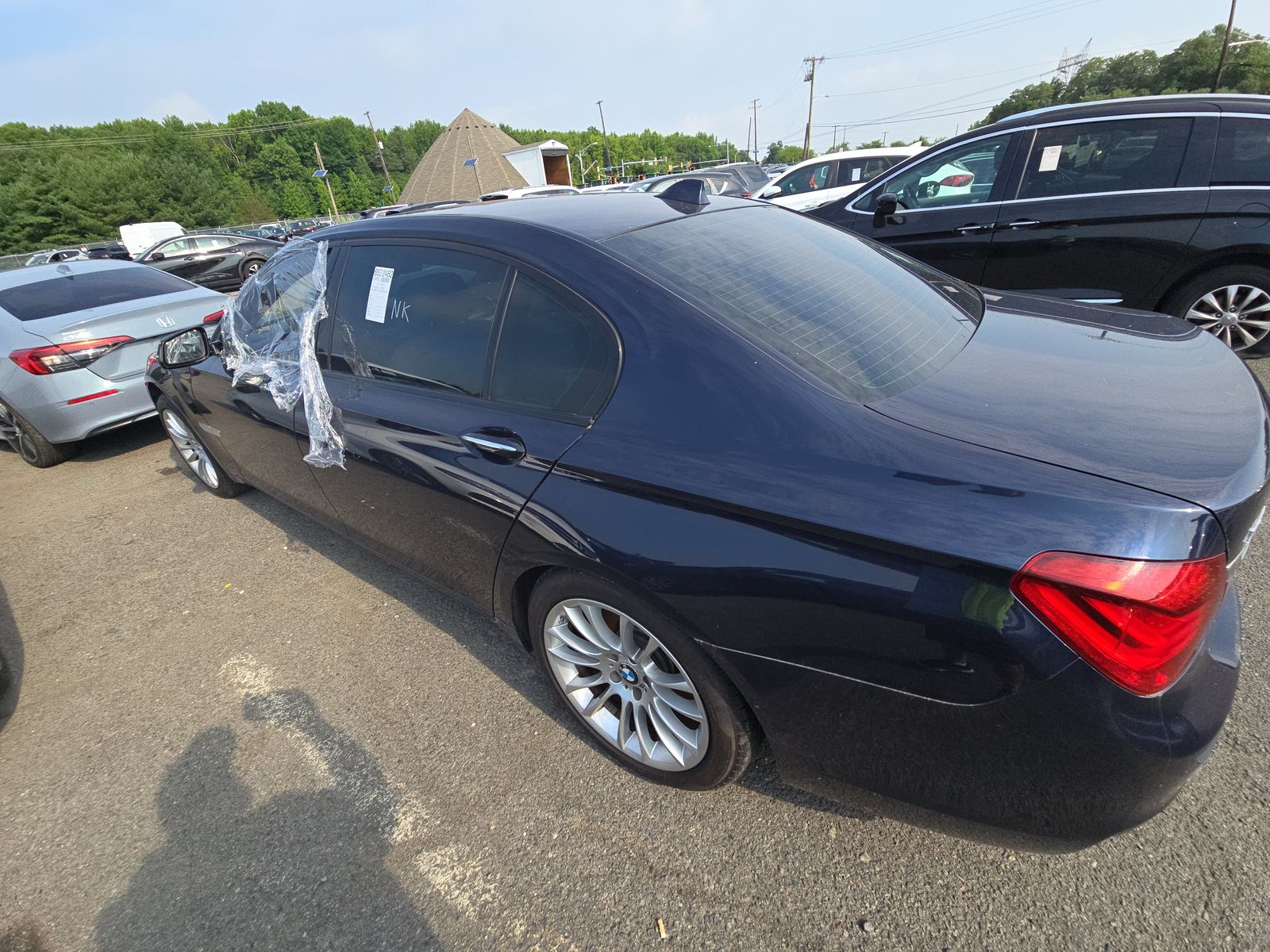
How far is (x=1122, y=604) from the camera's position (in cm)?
110

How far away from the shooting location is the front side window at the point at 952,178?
4.55 meters

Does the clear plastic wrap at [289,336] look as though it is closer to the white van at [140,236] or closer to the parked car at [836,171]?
the parked car at [836,171]

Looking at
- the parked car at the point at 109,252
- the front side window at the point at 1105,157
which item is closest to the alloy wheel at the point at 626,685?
the front side window at the point at 1105,157

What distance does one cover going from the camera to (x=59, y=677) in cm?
269

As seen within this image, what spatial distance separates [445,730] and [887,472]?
176 centimetres

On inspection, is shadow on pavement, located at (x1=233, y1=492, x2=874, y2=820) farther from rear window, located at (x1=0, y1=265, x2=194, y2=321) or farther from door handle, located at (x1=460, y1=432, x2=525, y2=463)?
rear window, located at (x1=0, y1=265, x2=194, y2=321)

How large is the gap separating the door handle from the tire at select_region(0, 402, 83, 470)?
4774 mm

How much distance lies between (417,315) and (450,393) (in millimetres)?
389

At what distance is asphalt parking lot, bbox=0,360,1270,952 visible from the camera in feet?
5.08

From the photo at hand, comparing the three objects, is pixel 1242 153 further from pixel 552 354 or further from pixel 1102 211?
pixel 552 354

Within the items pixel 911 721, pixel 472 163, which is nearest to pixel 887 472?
pixel 911 721

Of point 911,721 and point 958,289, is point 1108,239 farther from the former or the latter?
point 911,721

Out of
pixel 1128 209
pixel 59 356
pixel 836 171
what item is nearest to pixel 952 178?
pixel 1128 209

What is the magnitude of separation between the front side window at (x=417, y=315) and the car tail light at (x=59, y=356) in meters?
3.25
